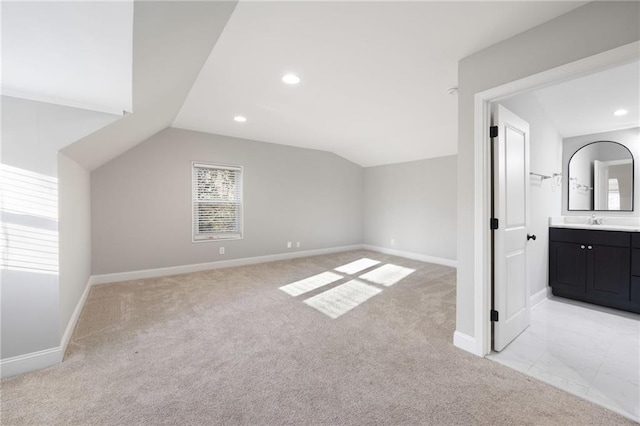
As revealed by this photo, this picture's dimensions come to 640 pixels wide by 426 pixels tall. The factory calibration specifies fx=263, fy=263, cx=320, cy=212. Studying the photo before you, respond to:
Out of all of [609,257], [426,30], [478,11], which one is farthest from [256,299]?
[609,257]

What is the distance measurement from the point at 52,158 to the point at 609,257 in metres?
5.32

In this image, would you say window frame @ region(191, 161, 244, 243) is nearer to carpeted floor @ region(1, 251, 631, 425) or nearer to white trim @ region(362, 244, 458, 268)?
carpeted floor @ region(1, 251, 631, 425)

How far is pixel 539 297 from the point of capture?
321cm

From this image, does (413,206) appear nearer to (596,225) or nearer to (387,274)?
(387,274)

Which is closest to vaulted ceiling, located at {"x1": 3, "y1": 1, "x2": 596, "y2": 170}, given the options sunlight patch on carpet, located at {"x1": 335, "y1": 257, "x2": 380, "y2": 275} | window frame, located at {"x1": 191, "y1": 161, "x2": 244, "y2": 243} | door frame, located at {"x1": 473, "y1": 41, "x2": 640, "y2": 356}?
door frame, located at {"x1": 473, "y1": 41, "x2": 640, "y2": 356}

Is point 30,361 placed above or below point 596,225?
below

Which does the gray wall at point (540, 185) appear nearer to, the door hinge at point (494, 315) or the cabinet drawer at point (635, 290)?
the cabinet drawer at point (635, 290)

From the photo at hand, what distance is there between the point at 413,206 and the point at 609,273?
3100 mm

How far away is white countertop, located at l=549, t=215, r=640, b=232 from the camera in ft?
9.82

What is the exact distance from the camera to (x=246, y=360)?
202 cm

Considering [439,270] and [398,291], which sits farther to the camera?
[439,270]

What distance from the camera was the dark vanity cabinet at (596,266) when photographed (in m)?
2.79

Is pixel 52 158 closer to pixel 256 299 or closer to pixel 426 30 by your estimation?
pixel 256 299

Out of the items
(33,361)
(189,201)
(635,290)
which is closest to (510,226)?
(635,290)
